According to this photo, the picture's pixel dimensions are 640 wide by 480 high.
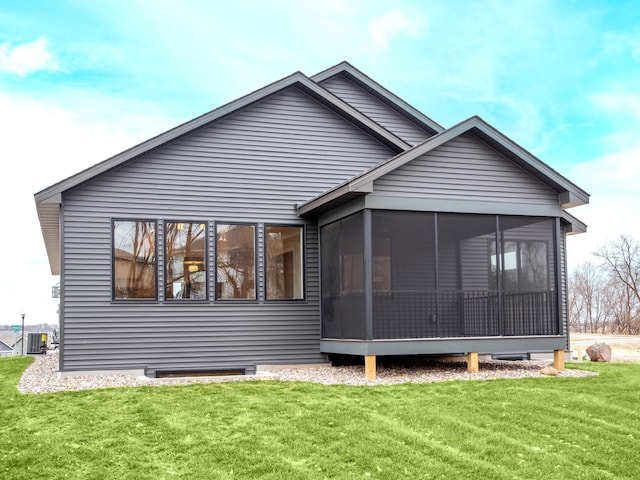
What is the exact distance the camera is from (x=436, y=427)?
848cm

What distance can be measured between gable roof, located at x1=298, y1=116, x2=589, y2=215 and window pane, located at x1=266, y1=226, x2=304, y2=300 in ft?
2.55

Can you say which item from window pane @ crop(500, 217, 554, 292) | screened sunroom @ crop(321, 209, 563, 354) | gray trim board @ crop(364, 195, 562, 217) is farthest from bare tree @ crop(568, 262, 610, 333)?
gray trim board @ crop(364, 195, 562, 217)

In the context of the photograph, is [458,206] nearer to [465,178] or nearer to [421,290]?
[465,178]

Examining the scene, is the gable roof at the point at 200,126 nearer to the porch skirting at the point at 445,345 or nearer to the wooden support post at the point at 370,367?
the porch skirting at the point at 445,345

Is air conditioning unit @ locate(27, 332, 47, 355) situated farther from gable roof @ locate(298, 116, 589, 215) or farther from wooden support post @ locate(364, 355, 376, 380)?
wooden support post @ locate(364, 355, 376, 380)

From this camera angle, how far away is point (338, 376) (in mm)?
12602

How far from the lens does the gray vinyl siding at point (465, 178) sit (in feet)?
41.5

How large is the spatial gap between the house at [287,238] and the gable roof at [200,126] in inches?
1.4

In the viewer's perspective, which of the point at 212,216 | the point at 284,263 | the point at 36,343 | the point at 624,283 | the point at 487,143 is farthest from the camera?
the point at 624,283

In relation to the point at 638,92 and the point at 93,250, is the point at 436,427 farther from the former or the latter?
the point at 638,92

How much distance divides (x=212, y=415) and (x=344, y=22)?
37.5 ft

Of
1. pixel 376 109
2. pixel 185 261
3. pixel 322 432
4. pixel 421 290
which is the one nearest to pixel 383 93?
pixel 376 109

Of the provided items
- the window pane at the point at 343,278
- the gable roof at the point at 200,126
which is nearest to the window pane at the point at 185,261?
the gable roof at the point at 200,126

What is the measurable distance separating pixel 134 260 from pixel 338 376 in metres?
4.49
